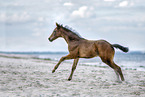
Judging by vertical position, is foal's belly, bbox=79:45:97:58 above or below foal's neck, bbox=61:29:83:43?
below

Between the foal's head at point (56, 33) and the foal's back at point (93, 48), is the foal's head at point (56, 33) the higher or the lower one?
the higher one

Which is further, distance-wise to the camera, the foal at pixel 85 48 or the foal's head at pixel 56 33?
the foal's head at pixel 56 33

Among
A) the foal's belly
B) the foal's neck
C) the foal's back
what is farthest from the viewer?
the foal's neck

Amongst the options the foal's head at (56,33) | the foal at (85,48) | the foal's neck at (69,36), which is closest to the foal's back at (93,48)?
the foal at (85,48)

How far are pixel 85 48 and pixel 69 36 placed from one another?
1129 millimetres

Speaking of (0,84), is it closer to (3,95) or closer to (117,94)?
(3,95)

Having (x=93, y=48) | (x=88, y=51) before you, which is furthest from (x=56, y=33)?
(x=93, y=48)

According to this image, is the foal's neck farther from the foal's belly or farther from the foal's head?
the foal's belly

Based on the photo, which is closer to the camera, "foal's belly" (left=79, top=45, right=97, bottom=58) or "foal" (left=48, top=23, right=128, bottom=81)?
"foal" (left=48, top=23, right=128, bottom=81)

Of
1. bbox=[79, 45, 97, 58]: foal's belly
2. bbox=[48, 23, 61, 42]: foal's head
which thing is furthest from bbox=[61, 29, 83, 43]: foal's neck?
bbox=[79, 45, 97, 58]: foal's belly

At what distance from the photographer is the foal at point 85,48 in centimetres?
857

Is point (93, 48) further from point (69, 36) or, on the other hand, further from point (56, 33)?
point (56, 33)

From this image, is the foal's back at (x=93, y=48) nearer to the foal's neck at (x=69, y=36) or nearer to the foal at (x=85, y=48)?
the foal at (x=85, y=48)

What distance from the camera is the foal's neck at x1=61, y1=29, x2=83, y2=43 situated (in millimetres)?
9422
